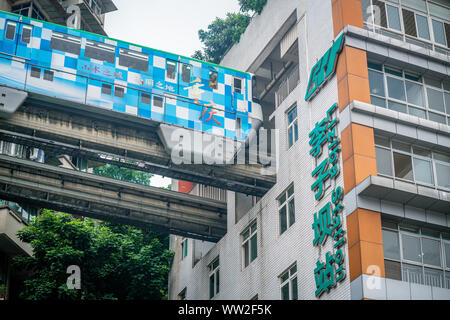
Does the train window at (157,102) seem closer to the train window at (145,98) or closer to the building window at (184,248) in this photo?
the train window at (145,98)

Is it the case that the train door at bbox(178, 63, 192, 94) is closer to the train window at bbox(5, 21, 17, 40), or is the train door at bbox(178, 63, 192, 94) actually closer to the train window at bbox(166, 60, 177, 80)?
the train window at bbox(166, 60, 177, 80)

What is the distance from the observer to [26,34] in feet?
101

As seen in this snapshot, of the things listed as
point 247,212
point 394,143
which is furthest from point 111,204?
point 394,143

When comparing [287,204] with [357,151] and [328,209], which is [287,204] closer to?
[328,209]

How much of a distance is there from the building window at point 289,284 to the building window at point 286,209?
193 centimetres

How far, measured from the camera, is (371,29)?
2925 centimetres

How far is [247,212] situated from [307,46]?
831cm

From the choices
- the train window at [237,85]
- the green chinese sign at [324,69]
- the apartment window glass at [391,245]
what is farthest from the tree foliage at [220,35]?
the apartment window glass at [391,245]

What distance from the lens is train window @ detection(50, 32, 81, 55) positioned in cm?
3131

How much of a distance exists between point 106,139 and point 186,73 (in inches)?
199

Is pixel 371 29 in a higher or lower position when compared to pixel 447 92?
higher

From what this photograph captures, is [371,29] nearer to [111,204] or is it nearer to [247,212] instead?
[247,212]

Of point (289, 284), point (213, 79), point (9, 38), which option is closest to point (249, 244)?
point (289, 284)
